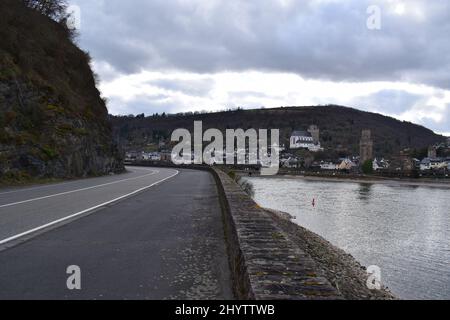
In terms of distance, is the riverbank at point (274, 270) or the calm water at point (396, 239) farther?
the calm water at point (396, 239)

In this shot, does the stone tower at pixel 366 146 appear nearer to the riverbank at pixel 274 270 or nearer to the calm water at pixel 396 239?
the calm water at pixel 396 239

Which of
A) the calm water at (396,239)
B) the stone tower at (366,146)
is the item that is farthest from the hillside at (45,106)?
the stone tower at (366,146)

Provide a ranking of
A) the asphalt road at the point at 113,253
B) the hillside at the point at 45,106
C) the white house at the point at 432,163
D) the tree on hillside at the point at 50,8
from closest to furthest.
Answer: the asphalt road at the point at 113,253 < the hillside at the point at 45,106 < the tree on hillside at the point at 50,8 < the white house at the point at 432,163

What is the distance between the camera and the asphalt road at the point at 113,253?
18.0 feet

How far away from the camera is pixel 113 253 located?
757cm

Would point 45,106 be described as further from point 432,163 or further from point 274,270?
point 432,163

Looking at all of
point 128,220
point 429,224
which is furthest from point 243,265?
point 429,224

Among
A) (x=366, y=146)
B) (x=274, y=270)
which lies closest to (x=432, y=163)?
(x=366, y=146)

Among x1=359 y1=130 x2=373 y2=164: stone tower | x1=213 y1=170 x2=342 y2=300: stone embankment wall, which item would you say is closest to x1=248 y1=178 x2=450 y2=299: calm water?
x1=213 y1=170 x2=342 y2=300: stone embankment wall

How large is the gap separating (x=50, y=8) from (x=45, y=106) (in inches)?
771

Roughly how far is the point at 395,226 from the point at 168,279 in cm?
2649

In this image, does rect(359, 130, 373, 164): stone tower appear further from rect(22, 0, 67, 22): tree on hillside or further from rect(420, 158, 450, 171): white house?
rect(22, 0, 67, 22): tree on hillside

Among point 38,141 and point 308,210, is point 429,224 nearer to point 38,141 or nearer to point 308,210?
point 308,210

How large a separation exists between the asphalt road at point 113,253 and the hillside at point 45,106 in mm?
15182
